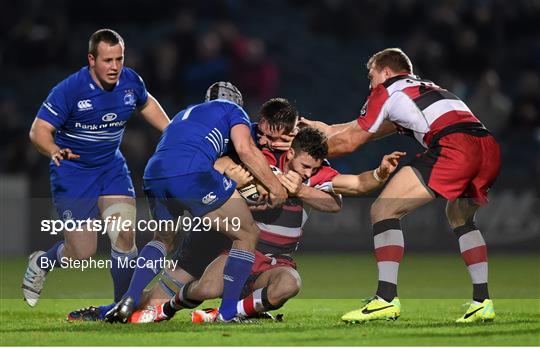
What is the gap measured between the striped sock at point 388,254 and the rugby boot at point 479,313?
1.78 feet

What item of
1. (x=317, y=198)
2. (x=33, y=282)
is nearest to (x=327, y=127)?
(x=317, y=198)

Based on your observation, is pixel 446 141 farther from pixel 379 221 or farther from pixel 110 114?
pixel 110 114

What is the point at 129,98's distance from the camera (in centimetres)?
893

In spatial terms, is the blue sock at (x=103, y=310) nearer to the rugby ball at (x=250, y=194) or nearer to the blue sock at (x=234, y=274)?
the blue sock at (x=234, y=274)

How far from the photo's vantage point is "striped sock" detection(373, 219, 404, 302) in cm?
801

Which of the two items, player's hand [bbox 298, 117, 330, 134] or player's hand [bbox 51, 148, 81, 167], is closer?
player's hand [bbox 51, 148, 81, 167]

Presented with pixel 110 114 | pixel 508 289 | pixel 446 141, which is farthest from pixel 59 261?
pixel 508 289

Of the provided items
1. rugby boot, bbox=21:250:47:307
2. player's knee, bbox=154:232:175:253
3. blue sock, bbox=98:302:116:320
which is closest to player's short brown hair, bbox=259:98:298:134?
player's knee, bbox=154:232:175:253

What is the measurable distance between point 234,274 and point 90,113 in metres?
1.85

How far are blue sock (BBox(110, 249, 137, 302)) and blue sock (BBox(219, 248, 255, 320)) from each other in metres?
1.05

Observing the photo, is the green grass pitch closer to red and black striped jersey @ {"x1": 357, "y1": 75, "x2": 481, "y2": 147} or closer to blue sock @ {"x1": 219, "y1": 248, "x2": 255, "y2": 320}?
blue sock @ {"x1": 219, "y1": 248, "x2": 255, "y2": 320}

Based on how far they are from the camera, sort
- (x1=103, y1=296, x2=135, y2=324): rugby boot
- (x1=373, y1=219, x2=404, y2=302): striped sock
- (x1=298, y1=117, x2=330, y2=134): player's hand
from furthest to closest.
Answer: (x1=298, y1=117, x2=330, y2=134): player's hand, (x1=373, y1=219, x2=404, y2=302): striped sock, (x1=103, y1=296, x2=135, y2=324): rugby boot

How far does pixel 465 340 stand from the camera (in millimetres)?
7078

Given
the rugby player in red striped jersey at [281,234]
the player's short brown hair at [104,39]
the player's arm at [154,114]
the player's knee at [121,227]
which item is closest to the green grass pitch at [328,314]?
the rugby player in red striped jersey at [281,234]
